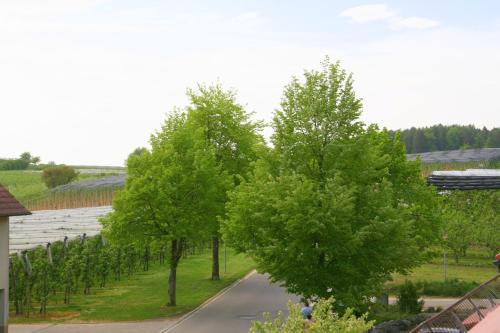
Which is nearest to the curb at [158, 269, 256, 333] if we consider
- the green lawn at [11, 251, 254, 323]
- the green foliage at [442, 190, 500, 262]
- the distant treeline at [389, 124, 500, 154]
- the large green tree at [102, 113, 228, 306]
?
the green lawn at [11, 251, 254, 323]

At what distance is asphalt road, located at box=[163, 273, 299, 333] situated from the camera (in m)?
28.3

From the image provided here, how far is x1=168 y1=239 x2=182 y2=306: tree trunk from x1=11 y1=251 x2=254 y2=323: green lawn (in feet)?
1.46

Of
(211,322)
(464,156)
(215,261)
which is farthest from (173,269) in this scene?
(464,156)

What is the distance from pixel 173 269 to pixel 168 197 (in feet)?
11.9

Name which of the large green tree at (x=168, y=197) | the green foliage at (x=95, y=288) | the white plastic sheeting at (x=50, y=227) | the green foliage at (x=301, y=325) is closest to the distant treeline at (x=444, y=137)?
the white plastic sheeting at (x=50, y=227)

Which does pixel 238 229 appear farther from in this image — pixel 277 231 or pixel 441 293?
pixel 441 293

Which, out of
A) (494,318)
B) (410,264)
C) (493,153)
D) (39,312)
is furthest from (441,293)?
(493,153)

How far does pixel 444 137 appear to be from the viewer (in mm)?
160375

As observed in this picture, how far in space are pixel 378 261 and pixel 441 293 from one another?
14.2 m

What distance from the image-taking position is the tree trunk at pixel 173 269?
33.4 m

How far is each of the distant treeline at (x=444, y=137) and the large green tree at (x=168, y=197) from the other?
123m

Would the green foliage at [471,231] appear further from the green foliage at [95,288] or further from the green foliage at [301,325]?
the green foliage at [301,325]

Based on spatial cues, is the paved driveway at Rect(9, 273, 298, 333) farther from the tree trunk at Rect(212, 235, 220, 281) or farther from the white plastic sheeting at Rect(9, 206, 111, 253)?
the white plastic sheeting at Rect(9, 206, 111, 253)

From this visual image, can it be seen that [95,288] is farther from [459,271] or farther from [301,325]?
[301,325]
